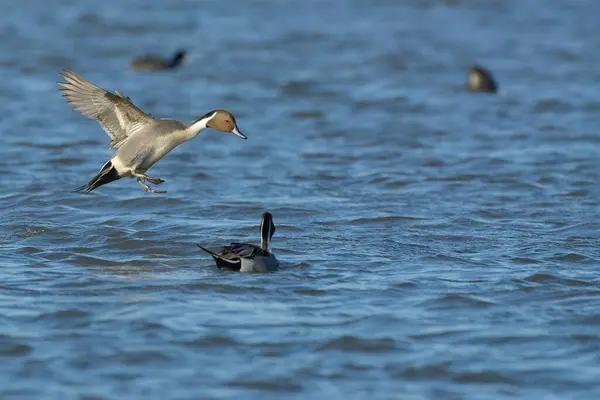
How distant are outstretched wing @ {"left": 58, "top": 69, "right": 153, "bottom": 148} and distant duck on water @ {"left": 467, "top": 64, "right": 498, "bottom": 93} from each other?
8.53 meters

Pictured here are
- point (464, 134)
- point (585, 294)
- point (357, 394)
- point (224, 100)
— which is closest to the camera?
point (357, 394)

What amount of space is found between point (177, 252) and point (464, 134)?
20.3ft

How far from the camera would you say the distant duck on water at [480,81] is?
16.4 metres

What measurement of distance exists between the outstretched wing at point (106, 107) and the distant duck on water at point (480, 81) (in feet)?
28.0

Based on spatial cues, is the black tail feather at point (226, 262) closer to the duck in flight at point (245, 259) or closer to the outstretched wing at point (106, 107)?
the duck in flight at point (245, 259)

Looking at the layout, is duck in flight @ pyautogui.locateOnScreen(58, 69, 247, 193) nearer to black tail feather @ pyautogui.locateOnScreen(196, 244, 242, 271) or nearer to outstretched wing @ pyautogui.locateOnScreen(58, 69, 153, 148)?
outstretched wing @ pyautogui.locateOnScreen(58, 69, 153, 148)

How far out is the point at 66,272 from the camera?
817cm

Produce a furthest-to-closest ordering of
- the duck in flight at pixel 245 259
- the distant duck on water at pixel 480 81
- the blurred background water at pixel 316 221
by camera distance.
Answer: the distant duck on water at pixel 480 81, the duck in flight at pixel 245 259, the blurred background water at pixel 316 221

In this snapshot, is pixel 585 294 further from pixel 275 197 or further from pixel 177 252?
pixel 275 197

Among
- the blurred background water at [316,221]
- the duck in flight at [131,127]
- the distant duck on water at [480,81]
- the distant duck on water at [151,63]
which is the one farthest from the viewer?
the distant duck on water at [151,63]

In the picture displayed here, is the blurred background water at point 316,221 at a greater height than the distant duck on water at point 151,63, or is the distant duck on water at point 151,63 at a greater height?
the distant duck on water at point 151,63

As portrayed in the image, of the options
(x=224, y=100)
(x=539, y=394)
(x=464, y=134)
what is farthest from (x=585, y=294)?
(x=224, y=100)

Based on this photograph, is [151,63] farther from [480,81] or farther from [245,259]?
[245,259]

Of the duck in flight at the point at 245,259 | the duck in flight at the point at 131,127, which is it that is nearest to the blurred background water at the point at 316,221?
the duck in flight at the point at 245,259
